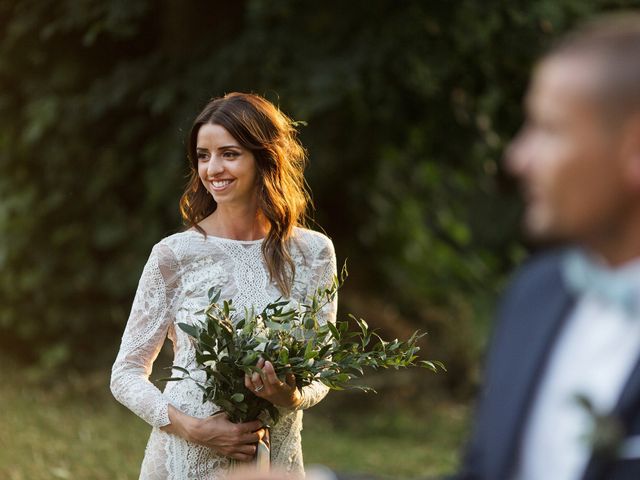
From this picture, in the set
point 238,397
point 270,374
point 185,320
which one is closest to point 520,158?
point 270,374

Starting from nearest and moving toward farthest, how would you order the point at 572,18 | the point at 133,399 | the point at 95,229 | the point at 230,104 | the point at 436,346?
the point at 133,399 → the point at 230,104 → the point at 572,18 → the point at 95,229 → the point at 436,346

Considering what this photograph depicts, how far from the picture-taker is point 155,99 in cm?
782

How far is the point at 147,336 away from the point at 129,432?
188 inches

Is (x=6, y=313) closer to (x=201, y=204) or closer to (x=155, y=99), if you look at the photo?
(x=155, y=99)

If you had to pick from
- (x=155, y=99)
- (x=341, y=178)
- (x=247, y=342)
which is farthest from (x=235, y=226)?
(x=341, y=178)

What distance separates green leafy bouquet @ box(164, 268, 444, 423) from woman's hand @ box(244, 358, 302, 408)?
20 millimetres

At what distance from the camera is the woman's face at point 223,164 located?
339 cm

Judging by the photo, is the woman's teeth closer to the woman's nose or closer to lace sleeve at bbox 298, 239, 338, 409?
the woman's nose

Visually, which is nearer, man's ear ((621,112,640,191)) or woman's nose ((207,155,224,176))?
man's ear ((621,112,640,191))

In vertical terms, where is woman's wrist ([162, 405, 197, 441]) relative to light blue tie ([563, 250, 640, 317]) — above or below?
above

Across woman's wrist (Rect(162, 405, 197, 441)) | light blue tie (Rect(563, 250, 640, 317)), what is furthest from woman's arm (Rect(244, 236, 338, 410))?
light blue tie (Rect(563, 250, 640, 317))

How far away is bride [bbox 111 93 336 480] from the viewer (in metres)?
3.26

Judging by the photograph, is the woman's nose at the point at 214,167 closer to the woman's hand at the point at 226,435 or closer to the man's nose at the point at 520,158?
the woman's hand at the point at 226,435

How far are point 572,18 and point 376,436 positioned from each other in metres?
3.80
